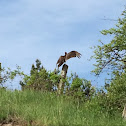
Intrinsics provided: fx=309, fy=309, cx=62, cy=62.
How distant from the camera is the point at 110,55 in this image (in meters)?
14.7

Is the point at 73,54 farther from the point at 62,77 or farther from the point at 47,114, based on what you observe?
the point at 47,114

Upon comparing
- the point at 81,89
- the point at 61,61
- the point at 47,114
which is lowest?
the point at 47,114

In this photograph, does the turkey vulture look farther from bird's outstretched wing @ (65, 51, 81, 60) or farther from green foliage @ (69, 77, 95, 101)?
green foliage @ (69, 77, 95, 101)

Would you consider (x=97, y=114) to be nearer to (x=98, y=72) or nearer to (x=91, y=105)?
(x=91, y=105)

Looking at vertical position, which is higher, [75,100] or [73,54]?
[73,54]

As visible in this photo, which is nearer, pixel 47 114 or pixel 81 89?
pixel 47 114

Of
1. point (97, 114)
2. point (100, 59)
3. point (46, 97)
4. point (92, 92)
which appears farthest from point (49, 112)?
point (100, 59)

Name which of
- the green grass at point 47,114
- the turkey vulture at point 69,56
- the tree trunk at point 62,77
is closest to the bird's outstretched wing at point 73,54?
the turkey vulture at point 69,56

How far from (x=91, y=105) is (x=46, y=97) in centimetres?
197

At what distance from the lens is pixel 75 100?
13.3 m

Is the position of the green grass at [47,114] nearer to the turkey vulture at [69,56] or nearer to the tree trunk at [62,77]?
the tree trunk at [62,77]

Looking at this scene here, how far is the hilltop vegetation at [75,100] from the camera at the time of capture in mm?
9008

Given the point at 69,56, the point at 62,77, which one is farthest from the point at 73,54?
the point at 62,77

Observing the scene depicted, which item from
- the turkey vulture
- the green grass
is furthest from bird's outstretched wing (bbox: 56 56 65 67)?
the green grass
